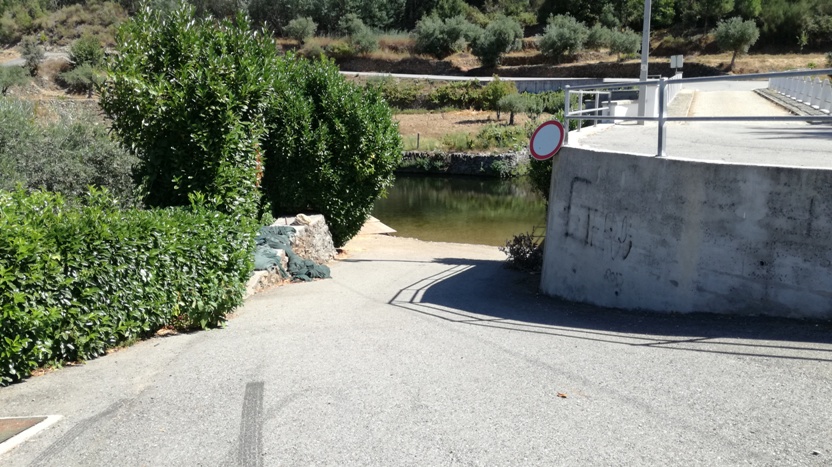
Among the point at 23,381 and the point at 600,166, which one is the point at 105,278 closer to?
the point at 23,381

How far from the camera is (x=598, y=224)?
32.3 ft

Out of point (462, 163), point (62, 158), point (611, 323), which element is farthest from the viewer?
point (462, 163)

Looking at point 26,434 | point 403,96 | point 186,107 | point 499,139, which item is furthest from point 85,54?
point 26,434

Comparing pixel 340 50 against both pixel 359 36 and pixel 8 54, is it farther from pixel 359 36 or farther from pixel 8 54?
pixel 8 54

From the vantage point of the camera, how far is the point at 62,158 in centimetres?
1432

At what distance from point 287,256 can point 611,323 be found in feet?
23.9

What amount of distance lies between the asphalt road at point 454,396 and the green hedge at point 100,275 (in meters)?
0.31

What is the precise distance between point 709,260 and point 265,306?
6.29 meters

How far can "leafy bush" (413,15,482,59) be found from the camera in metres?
73.1

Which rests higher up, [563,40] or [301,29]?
[301,29]

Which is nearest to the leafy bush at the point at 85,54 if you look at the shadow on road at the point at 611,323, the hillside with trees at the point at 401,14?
the hillside with trees at the point at 401,14

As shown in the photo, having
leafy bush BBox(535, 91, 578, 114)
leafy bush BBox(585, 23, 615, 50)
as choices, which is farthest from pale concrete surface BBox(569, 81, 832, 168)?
leafy bush BBox(585, 23, 615, 50)

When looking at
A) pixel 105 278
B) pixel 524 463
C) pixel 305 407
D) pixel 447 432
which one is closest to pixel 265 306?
pixel 105 278

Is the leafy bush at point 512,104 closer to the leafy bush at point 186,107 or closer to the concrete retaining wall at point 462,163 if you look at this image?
the concrete retaining wall at point 462,163
